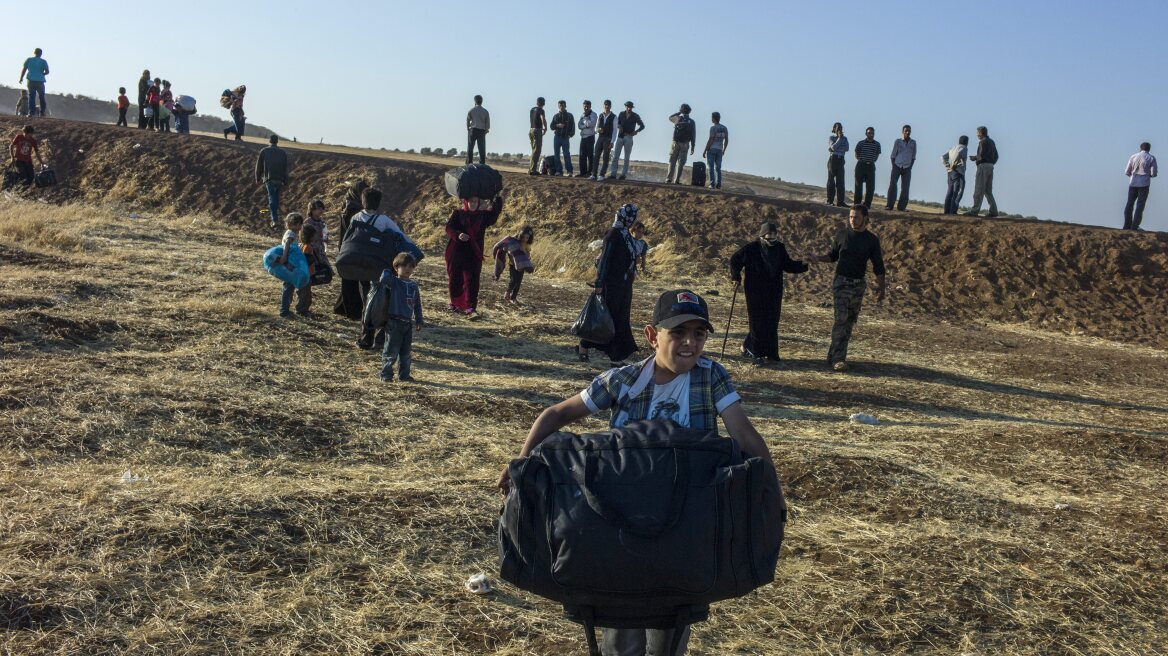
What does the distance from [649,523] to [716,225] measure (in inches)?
792

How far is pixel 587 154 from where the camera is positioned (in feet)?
81.0

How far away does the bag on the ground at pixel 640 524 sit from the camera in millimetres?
2945

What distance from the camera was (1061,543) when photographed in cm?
630

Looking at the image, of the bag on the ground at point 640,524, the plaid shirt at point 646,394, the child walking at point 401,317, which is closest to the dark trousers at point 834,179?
the child walking at point 401,317

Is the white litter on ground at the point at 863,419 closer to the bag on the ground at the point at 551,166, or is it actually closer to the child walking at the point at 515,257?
the child walking at the point at 515,257

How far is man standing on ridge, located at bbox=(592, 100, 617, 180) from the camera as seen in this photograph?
75.6 ft

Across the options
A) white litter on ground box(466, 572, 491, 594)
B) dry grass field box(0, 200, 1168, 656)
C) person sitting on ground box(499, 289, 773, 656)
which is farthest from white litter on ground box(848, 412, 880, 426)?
person sitting on ground box(499, 289, 773, 656)

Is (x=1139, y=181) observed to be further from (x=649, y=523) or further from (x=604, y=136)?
(x=649, y=523)

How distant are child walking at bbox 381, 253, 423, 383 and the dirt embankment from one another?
36.7 ft

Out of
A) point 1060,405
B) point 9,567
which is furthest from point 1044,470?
point 9,567

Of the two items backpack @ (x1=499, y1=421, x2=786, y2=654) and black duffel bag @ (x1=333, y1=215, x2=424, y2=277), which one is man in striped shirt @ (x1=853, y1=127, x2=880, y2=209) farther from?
backpack @ (x1=499, y1=421, x2=786, y2=654)

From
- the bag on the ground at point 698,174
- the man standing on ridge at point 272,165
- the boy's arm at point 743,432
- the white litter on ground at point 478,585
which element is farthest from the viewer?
the bag on the ground at point 698,174

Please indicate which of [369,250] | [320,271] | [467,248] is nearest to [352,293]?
[320,271]

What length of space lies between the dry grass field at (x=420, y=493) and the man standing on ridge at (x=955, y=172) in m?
9.23
